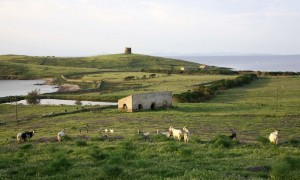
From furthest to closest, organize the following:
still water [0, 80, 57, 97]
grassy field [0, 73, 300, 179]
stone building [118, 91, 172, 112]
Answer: still water [0, 80, 57, 97]
stone building [118, 91, 172, 112]
grassy field [0, 73, 300, 179]

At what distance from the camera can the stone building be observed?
63.0 m

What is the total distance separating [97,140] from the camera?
31.3m

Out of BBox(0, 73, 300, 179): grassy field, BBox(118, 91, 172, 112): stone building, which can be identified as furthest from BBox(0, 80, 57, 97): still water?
BBox(0, 73, 300, 179): grassy field

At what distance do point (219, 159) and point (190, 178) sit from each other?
5.87m

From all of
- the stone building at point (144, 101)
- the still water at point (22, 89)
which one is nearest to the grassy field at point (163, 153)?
the stone building at point (144, 101)

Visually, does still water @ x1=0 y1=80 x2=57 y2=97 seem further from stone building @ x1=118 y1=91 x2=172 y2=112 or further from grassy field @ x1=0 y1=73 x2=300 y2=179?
grassy field @ x1=0 y1=73 x2=300 y2=179

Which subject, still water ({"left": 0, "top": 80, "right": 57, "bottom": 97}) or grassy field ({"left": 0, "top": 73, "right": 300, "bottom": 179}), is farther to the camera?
still water ({"left": 0, "top": 80, "right": 57, "bottom": 97})

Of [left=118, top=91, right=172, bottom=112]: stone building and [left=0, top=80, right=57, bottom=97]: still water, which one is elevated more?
[left=118, top=91, right=172, bottom=112]: stone building

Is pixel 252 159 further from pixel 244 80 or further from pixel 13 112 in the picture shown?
pixel 244 80

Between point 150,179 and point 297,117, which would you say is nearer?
point 150,179

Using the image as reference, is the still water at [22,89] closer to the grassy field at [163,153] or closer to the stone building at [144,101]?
the stone building at [144,101]

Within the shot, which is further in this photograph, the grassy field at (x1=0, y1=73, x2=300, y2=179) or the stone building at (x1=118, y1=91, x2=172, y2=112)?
the stone building at (x1=118, y1=91, x2=172, y2=112)

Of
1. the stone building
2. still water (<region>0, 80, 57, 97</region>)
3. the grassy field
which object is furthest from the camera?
still water (<region>0, 80, 57, 97</region>)

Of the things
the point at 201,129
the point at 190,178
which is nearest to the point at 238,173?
the point at 190,178
